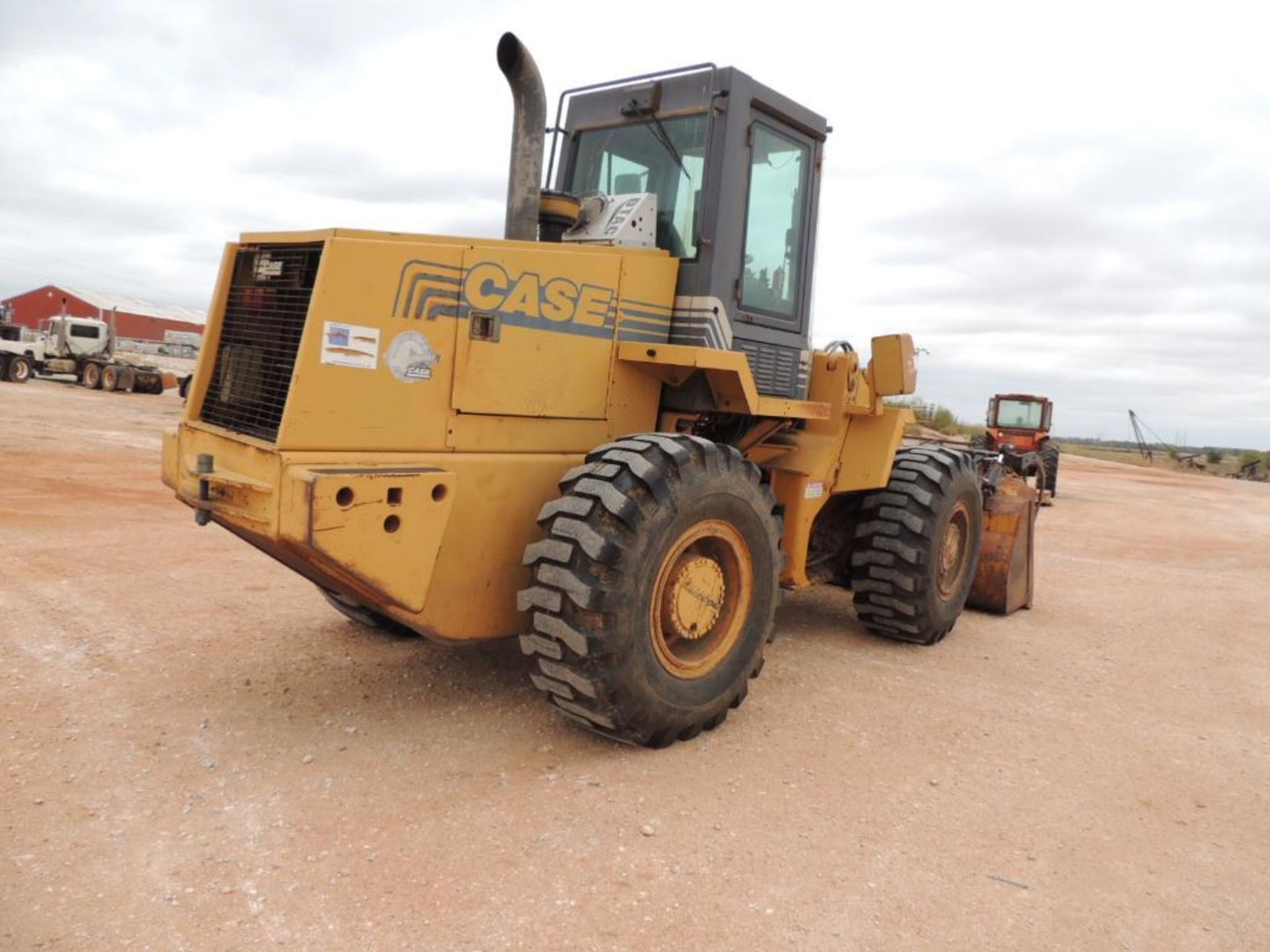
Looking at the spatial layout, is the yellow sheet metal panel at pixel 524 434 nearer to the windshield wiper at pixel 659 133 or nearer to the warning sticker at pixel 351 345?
the warning sticker at pixel 351 345

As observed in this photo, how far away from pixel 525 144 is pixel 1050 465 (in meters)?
17.7

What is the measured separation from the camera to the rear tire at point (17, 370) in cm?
2958

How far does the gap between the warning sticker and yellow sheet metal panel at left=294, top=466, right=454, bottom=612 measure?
0.42m

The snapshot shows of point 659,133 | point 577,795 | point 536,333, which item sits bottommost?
point 577,795

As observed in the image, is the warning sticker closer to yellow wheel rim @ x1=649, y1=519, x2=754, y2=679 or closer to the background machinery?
yellow wheel rim @ x1=649, y1=519, x2=754, y2=679

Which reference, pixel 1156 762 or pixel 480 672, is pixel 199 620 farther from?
pixel 1156 762

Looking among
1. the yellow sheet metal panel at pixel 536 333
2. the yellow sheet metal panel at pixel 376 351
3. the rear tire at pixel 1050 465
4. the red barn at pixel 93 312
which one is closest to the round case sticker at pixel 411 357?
the yellow sheet metal panel at pixel 376 351

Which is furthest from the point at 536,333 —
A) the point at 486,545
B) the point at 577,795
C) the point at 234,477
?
the point at 577,795

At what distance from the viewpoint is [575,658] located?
11.8ft

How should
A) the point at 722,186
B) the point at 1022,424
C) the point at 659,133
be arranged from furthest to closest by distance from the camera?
1. the point at 1022,424
2. the point at 659,133
3. the point at 722,186

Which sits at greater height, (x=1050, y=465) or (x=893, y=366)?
(x=893, y=366)

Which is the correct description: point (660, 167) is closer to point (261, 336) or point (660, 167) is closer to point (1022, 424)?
point (261, 336)

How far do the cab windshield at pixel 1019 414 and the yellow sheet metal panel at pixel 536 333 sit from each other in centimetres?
1909

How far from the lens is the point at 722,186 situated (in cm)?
464
